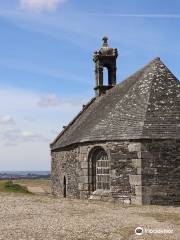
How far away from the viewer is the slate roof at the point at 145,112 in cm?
2008

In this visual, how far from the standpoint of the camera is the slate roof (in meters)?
20.1

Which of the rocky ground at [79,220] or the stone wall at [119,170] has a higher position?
the stone wall at [119,170]

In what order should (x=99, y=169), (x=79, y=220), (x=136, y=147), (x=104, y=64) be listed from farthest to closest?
1. (x=104, y=64)
2. (x=99, y=169)
3. (x=136, y=147)
4. (x=79, y=220)

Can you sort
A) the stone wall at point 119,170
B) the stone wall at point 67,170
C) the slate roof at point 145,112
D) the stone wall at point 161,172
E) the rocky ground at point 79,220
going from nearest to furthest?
1. the rocky ground at point 79,220
2. the stone wall at point 161,172
3. the stone wall at point 119,170
4. the slate roof at point 145,112
5. the stone wall at point 67,170

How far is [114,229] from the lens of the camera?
12.3 meters

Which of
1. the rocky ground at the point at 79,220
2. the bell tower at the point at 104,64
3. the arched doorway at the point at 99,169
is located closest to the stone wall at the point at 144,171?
the arched doorway at the point at 99,169

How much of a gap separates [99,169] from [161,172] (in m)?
3.39

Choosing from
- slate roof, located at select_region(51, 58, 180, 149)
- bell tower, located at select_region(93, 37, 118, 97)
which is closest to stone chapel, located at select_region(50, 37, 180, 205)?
slate roof, located at select_region(51, 58, 180, 149)

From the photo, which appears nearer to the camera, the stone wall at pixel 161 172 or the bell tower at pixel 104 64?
the stone wall at pixel 161 172

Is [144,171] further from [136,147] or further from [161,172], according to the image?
[136,147]

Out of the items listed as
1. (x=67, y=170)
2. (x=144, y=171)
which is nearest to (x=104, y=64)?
(x=67, y=170)

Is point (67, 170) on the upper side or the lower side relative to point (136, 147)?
lower

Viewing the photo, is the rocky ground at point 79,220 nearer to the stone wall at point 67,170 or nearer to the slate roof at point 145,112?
the slate roof at point 145,112

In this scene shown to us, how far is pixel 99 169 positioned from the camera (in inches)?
856
